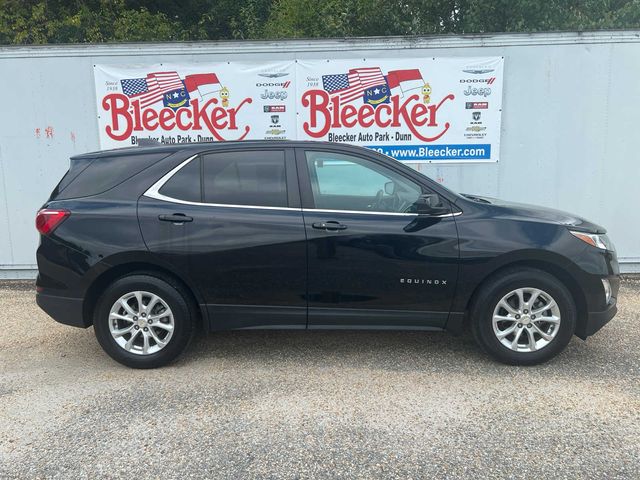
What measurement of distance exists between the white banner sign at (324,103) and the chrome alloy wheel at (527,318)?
2.86m

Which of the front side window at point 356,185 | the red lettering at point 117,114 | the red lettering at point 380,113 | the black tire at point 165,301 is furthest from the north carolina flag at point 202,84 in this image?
Result: the black tire at point 165,301

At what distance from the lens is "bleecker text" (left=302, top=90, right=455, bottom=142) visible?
6234 millimetres

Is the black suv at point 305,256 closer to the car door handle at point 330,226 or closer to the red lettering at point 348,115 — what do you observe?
the car door handle at point 330,226

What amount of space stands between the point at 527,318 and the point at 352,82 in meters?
3.66

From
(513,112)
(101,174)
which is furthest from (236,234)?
(513,112)

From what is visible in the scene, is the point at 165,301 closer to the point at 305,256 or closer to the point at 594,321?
the point at 305,256

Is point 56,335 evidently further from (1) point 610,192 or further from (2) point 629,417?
(1) point 610,192

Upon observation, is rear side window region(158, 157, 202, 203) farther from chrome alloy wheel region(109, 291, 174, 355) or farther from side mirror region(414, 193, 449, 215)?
side mirror region(414, 193, 449, 215)

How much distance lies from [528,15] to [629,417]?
8.63 m

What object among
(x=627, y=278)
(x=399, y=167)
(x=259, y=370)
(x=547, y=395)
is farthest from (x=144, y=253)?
(x=627, y=278)

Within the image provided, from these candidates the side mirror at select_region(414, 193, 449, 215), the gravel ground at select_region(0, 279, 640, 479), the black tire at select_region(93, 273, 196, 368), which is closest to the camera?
the gravel ground at select_region(0, 279, 640, 479)

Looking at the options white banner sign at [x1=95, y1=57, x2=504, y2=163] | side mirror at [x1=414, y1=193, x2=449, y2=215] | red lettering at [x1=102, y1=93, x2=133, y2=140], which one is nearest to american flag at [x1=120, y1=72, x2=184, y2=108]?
white banner sign at [x1=95, y1=57, x2=504, y2=163]

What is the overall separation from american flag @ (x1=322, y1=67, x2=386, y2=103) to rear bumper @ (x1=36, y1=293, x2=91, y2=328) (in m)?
3.86

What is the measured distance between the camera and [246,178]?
3.99 meters
